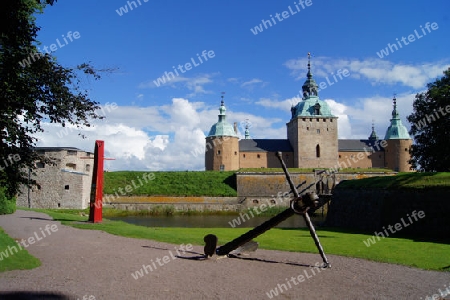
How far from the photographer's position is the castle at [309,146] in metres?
54.7

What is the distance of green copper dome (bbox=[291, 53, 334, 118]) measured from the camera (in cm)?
5725

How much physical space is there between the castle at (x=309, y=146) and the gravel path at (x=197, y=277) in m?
43.7

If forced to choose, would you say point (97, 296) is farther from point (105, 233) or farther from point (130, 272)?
point (105, 233)

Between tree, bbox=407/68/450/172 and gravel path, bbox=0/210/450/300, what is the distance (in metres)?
20.5

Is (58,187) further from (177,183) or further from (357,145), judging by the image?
(357,145)

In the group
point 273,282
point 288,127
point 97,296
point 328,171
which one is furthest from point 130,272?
point 288,127

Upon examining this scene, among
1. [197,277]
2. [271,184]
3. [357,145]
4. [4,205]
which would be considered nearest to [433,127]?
[271,184]

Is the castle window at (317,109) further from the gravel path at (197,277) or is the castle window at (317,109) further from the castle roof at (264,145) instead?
the gravel path at (197,277)

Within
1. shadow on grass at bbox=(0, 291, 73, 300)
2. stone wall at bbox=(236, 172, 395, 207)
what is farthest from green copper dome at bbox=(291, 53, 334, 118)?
shadow on grass at bbox=(0, 291, 73, 300)

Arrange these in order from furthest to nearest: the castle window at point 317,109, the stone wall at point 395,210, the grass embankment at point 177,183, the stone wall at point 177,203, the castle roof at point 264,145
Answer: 1. the castle roof at point 264,145
2. the castle window at point 317,109
3. the grass embankment at point 177,183
4. the stone wall at point 177,203
5. the stone wall at point 395,210

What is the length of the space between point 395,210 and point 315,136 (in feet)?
127

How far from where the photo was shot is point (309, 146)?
5622 centimetres

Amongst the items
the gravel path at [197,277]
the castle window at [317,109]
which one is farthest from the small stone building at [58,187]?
the castle window at [317,109]

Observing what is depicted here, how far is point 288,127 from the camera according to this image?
203 feet
